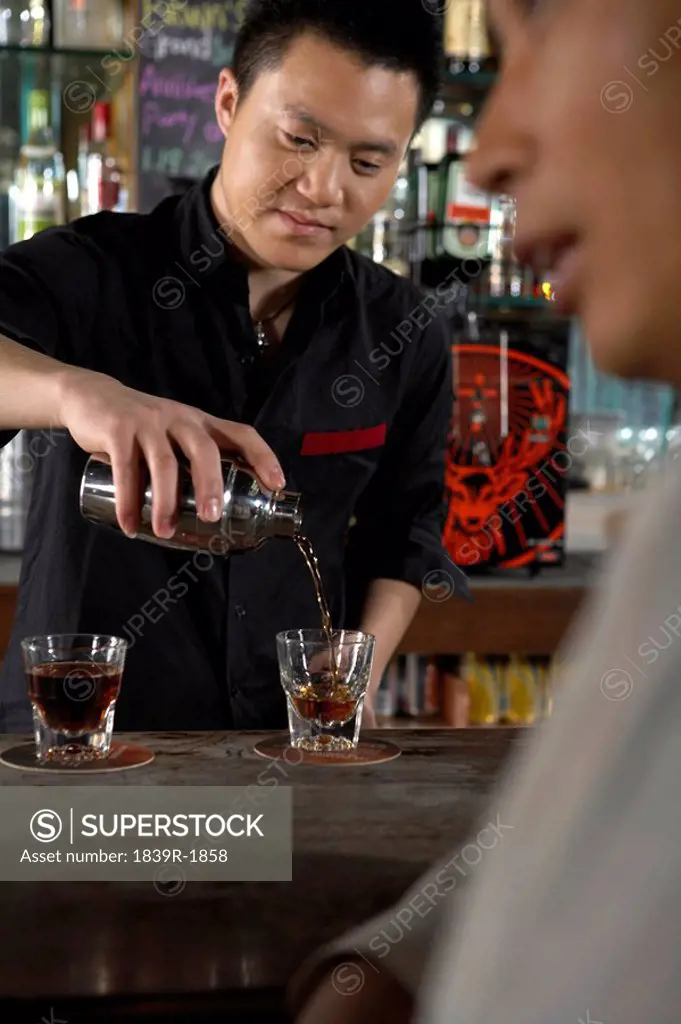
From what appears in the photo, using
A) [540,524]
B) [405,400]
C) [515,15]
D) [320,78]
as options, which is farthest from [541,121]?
[540,524]

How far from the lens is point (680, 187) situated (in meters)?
0.37

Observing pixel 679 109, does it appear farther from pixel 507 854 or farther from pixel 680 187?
pixel 507 854

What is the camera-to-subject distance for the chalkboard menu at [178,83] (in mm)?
3016

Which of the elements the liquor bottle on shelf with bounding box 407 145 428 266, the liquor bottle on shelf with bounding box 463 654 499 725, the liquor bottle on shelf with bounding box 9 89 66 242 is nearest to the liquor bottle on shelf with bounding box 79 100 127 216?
the liquor bottle on shelf with bounding box 9 89 66 242

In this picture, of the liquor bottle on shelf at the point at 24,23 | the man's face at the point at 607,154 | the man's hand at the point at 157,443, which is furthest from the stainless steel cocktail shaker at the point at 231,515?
the liquor bottle on shelf at the point at 24,23

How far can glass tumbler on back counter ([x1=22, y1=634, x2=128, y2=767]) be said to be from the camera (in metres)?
1.22

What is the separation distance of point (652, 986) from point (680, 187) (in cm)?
23

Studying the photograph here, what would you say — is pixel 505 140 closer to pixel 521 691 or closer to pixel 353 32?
pixel 353 32

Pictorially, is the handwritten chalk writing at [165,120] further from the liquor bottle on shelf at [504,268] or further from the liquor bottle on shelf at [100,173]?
the liquor bottle on shelf at [504,268]

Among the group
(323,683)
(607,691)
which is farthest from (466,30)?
(607,691)

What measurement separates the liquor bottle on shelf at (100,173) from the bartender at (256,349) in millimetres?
1112

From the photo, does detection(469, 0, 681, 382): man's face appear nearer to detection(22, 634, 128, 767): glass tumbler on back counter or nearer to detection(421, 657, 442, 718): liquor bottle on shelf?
detection(22, 634, 128, 767): glass tumbler on back counter

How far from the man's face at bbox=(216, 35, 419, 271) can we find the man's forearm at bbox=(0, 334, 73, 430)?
0.43 metres

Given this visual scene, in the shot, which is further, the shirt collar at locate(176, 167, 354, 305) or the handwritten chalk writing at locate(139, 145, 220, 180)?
the handwritten chalk writing at locate(139, 145, 220, 180)
